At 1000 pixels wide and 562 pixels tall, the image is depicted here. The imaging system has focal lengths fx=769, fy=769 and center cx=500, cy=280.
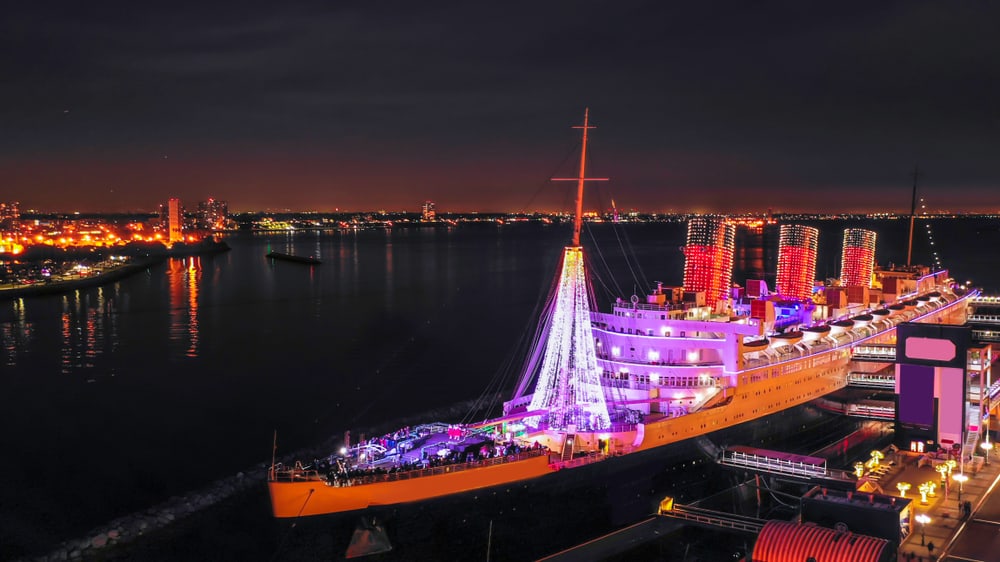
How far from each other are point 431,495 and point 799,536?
6813 millimetres

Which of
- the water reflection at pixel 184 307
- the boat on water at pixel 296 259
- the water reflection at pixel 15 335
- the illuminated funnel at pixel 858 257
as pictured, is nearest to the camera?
the water reflection at pixel 15 335

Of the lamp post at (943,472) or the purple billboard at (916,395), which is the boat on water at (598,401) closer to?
the purple billboard at (916,395)

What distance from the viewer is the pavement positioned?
11250 mm

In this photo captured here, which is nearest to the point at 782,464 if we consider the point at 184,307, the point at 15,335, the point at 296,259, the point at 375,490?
the point at 375,490

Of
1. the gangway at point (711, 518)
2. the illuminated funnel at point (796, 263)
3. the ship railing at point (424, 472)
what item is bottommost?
the gangway at point (711, 518)

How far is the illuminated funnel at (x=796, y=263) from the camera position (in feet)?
107

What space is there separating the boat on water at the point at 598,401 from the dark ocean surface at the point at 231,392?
0.69 meters

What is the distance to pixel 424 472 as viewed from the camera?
14.6 metres

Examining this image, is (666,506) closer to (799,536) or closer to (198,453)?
(799,536)

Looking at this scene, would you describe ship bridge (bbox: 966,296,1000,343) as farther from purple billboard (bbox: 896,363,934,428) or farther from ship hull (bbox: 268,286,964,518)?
purple billboard (bbox: 896,363,934,428)

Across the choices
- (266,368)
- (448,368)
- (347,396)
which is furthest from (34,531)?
(448,368)

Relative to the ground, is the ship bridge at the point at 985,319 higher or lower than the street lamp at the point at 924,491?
higher

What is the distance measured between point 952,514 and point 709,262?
13117 millimetres

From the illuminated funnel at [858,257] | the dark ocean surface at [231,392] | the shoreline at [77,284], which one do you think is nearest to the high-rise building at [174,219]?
the shoreline at [77,284]
